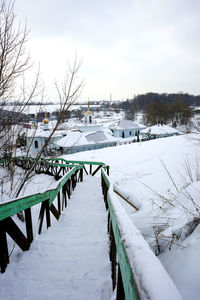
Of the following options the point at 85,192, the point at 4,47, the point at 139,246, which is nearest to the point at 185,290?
the point at 139,246

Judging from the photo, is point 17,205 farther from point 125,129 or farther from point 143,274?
point 125,129

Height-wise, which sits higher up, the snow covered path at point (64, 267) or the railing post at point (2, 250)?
the railing post at point (2, 250)

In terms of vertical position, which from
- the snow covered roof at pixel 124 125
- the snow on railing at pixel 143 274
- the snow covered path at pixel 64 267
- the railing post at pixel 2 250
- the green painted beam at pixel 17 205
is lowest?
the snow covered path at pixel 64 267

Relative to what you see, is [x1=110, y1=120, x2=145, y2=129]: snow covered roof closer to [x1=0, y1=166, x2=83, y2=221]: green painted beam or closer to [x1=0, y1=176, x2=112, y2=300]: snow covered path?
[x1=0, y1=176, x2=112, y2=300]: snow covered path

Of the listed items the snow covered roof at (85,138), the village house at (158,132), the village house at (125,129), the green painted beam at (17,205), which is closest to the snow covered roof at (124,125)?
the village house at (125,129)

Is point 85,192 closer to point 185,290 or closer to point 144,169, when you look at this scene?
point 185,290

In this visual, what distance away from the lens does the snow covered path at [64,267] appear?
5.99ft

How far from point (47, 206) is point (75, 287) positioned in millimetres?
1638

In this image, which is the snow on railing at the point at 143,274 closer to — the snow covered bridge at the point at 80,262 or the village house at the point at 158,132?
the snow covered bridge at the point at 80,262

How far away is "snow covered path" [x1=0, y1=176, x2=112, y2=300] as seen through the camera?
1.83 m

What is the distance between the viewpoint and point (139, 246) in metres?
1.09

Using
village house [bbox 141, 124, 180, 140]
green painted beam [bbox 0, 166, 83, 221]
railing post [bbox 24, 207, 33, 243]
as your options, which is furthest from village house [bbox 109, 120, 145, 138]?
railing post [bbox 24, 207, 33, 243]

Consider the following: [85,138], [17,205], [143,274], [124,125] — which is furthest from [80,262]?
[124,125]

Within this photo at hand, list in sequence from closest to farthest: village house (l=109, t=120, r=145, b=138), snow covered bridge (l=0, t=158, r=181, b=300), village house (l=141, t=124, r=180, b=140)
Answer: snow covered bridge (l=0, t=158, r=181, b=300) < village house (l=141, t=124, r=180, b=140) < village house (l=109, t=120, r=145, b=138)
